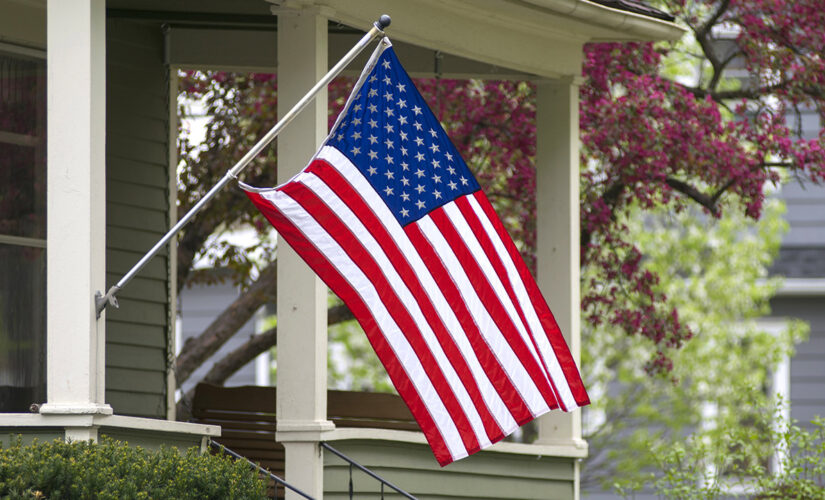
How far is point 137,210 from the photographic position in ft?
30.0

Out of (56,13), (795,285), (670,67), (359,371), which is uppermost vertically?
(670,67)

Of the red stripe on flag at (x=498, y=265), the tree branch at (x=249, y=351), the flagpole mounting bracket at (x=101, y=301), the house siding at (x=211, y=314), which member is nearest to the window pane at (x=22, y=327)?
the flagpole mounting bracket at (x=101, y=301)

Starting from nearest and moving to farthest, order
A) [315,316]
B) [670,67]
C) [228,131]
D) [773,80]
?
1. [315,316]
2. [773,80]
3. [228,131]
4. [670,67]

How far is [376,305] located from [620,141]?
571cm

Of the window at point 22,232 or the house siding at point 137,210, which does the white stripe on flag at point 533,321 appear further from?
the house siding at point 137,210

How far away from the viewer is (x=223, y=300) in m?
20.0

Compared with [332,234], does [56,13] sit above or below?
above

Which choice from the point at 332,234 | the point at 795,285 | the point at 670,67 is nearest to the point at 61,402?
the point at 332,234

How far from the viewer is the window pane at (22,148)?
7.62 metres

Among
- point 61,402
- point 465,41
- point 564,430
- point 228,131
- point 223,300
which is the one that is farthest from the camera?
point 223,300

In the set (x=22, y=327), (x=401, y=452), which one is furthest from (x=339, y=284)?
(x=22, y=327)

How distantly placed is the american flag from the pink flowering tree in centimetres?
482

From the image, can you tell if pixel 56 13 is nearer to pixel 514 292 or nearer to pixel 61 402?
pixel 61 402

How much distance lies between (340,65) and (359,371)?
41.7 ft
